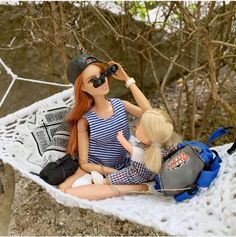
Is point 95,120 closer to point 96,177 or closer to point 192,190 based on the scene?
point 96,177

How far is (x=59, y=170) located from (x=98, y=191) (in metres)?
0.12

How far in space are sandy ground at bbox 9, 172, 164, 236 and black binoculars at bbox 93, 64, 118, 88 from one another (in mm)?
527

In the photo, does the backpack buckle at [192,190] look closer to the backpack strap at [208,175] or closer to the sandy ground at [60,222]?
the backpack strap at [208,175]

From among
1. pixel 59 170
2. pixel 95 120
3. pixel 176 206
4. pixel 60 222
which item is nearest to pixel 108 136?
pixel 95 120

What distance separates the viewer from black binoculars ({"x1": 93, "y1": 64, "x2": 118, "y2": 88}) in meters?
1.14

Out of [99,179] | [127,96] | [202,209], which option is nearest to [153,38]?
[127,96]

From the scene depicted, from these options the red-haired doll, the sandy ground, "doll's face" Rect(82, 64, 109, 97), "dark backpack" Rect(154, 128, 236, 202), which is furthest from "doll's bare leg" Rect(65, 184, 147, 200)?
the sandy ground

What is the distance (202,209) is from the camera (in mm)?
989

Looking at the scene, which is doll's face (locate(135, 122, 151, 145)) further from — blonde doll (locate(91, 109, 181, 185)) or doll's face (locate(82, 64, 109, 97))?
doll's face (locate(82, 64, 109, 97))

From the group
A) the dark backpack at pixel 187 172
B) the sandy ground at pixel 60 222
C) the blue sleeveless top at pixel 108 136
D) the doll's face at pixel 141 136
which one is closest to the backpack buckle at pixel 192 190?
the dark backpack at pixel 187 172

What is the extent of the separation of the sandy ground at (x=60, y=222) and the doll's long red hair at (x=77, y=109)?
0.36m

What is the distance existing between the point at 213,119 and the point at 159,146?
110 centimetres

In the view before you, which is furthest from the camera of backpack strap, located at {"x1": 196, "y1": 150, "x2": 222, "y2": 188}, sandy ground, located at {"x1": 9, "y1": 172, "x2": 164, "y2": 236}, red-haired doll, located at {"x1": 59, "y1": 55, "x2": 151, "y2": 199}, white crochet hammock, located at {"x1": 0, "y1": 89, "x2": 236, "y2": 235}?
sandy ground, located at {"x1": 9, "y1": 172, "x2": 164, "y2": 236}

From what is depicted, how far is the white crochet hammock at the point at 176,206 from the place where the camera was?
0.92 metres
